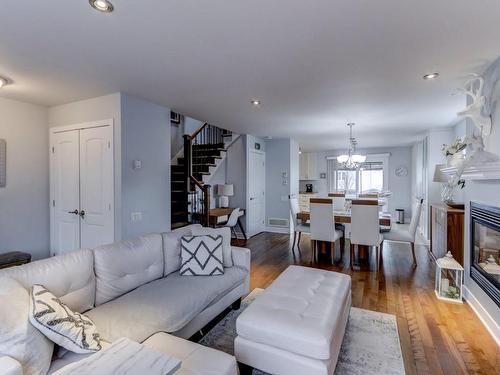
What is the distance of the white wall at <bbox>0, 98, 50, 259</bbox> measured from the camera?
3.61m

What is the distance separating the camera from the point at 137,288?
223 centimetres

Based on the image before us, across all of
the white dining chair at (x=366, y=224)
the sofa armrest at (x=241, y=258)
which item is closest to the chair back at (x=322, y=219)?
the white dining chair at (x=366, y=224)

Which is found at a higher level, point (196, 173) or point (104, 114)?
point (104, 114)

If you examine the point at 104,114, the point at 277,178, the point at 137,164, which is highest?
the point at 104,114

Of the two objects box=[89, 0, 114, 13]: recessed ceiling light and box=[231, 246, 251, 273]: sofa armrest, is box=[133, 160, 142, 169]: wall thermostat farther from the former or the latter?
box=[89, 0, 114, 13]: recessed ceiling light

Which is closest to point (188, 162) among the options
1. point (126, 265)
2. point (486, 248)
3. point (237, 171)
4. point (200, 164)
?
point (200, 164)

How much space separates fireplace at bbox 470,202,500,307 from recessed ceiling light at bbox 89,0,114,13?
134 inches

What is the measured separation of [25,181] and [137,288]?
2950mm

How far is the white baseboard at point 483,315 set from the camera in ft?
7.50

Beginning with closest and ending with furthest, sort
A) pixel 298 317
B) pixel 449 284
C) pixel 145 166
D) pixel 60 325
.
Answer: pixel 60 325
pixel 298 317
pixel 449 284
pixel 145 166

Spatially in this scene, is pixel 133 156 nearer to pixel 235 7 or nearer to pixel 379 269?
pixel 235 7

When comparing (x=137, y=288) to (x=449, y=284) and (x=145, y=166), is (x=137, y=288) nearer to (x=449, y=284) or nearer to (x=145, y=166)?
(x=145, y=166)

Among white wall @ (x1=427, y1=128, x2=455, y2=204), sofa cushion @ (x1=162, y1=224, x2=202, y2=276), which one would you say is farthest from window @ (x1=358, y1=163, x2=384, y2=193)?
sofa cushion @ (x1=162, y1=224, x2=202, y2=276)

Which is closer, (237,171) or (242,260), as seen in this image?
(242,260)
